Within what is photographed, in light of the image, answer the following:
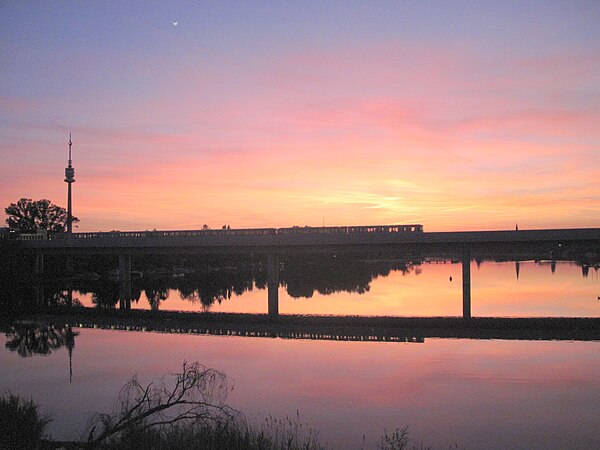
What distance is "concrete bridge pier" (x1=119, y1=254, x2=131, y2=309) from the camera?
7825 centimetres

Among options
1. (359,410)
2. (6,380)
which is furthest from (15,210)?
(359,410)

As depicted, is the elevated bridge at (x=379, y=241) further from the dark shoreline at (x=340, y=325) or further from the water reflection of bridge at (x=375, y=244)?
the dark shoreline at (x=340, y=325)

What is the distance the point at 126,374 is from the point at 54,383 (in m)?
3.44

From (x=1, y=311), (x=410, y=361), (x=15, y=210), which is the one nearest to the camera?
(x=410, y=361)

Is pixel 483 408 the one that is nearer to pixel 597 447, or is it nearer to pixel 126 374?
pixel 597 447

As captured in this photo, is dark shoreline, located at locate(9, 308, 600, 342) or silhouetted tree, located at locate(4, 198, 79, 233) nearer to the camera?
dark shoreline, located at locate(9, 308, 600, 342)

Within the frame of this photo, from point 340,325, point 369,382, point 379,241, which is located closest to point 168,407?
point 369,382

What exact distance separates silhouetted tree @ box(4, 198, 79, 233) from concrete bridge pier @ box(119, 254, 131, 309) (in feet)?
239

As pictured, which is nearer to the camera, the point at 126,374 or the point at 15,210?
the point at 126,374

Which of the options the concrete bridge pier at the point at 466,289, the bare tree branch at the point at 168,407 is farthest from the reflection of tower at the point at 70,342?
the concrete bridge pier at the point at 466,289

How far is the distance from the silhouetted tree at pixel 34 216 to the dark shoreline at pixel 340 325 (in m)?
118

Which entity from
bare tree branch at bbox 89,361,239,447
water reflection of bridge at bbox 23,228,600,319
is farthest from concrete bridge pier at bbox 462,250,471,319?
bare tree branch at bbox 89,361,239,447

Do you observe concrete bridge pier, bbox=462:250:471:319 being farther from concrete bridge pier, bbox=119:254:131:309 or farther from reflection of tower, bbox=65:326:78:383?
concrete bridge pier, bbox=119:254:131:309

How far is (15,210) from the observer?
6747 inches
